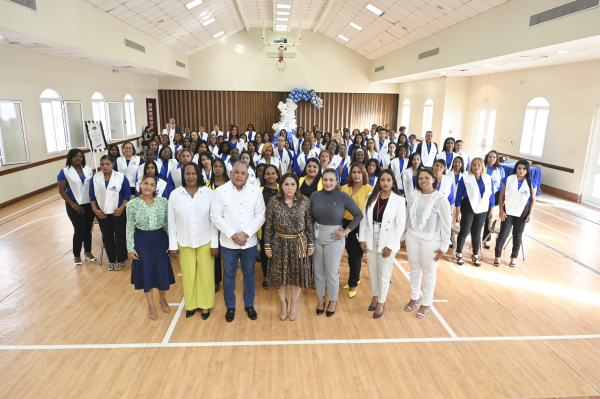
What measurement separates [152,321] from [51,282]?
Answer: 192cm

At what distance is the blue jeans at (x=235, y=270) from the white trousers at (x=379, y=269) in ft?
4.17

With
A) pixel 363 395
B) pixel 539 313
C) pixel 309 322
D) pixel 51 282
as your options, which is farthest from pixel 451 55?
pixel 51 282

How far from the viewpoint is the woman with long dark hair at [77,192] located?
5.14 metres

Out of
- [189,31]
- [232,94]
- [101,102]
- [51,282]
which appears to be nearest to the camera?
[51,282]

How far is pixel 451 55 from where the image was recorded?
34.2 feet

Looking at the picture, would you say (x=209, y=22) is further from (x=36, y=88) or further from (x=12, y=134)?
(x=12, y=134)

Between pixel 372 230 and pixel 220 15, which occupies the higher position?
pixel 220 15

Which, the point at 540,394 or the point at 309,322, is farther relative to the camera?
the point at 309,322

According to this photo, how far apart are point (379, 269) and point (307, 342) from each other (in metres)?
1.09

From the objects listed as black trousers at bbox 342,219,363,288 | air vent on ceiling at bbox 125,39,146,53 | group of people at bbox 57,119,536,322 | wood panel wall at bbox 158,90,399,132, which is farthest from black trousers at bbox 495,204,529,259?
wood panel wall at bbox 158,90,399,132

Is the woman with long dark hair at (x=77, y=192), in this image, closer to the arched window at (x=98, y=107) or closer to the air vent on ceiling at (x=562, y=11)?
the air vent on ceiling at (x=562, y=11)

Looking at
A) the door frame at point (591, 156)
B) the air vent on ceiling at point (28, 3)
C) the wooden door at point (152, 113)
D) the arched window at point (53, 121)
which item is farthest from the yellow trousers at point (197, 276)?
the wooden door at point (152, 113)

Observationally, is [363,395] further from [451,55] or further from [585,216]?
[451,55]

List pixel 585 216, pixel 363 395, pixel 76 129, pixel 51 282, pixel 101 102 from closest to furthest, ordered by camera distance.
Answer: pixel 363 395 < pixel 51 282 < pixel 585 216 < pixel 76 129 < pixel 101 102
